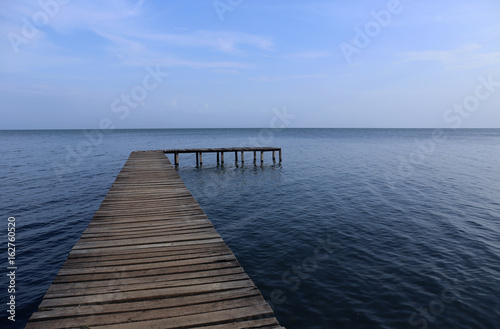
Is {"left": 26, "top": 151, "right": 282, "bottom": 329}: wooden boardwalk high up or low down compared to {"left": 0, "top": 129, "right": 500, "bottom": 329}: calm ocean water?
up

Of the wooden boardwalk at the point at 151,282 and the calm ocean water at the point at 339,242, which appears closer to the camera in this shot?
the wooden boardwalk at the point at 151,282

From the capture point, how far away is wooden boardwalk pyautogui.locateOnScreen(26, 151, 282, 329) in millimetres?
3553

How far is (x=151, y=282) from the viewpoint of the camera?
4418 millimetres

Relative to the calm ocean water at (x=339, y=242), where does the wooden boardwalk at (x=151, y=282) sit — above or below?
above

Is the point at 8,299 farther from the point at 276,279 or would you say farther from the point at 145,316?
the point at 276,279

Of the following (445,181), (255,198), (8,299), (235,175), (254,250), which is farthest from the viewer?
(235,175)

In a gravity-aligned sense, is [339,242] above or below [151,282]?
below

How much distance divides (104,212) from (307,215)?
8156 mm

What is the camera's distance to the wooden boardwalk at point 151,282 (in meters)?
3.55

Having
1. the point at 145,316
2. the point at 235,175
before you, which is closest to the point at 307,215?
the point at 145,316

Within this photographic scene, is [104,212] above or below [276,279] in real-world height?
above

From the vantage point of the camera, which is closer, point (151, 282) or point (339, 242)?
point (151, 282)

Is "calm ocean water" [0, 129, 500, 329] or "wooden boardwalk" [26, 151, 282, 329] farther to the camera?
"calm ocean water" [0, 129, 500, 329]

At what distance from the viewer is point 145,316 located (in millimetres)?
3615
